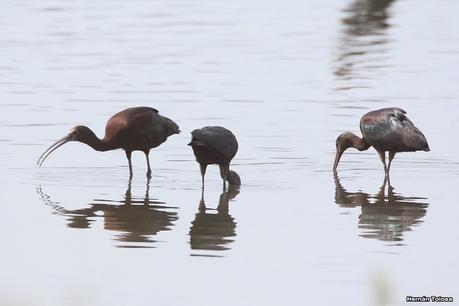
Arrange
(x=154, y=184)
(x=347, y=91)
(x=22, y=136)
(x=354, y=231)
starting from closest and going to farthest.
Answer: (x=354, y=231) < (x=154, y=184) < (x=22, y=136) < (x=347, y=91)

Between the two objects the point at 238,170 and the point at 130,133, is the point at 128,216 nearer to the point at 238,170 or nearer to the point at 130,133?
the point at 130,133

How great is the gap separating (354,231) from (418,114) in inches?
293

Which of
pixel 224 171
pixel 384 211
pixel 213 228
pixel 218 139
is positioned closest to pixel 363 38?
pixel 224 171

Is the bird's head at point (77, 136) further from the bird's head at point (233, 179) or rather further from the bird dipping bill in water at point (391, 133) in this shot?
the bird dipping bill in water at point (391, 133)

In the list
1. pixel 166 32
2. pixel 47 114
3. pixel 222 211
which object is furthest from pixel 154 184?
pixel 166 32

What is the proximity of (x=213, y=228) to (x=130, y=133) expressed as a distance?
319 centimetres

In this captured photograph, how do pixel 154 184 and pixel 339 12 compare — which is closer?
pixel 154 184

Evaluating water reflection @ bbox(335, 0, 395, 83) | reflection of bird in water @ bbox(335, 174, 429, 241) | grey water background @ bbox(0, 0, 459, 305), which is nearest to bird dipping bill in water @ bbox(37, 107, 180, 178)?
grey water background @ bbox(0, 0, 459, 305)

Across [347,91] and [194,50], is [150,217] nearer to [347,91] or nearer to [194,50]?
[347,91]

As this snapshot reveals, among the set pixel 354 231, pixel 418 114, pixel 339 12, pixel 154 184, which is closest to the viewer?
pixel 354 231

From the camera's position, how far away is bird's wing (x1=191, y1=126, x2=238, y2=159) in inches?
591

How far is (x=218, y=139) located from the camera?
49.9ft

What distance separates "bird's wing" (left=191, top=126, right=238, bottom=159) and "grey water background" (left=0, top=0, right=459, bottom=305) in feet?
1.72

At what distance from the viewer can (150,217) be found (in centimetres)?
1427
